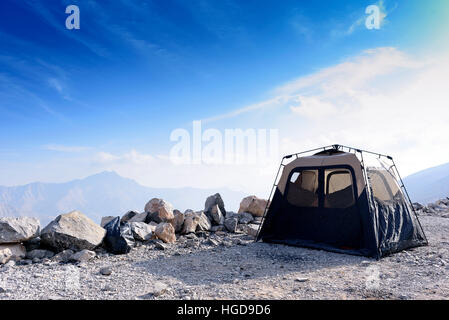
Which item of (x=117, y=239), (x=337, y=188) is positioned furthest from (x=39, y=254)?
(x=337, y=188)

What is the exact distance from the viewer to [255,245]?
996cm

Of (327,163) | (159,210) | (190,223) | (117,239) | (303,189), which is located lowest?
(117,239)

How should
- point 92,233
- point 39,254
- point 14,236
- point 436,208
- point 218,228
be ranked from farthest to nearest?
point 436,208, point 218,228, point 92,233, point 39,254, point 14,236

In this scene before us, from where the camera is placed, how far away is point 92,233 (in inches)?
350

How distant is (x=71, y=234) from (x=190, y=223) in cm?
393

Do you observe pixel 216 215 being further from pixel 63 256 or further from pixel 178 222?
pixel 63 256

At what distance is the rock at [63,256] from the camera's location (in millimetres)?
8000

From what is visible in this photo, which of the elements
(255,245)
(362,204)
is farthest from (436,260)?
(255,245)

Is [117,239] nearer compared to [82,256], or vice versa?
[82,256]

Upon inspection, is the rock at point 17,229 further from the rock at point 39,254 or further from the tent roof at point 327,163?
the tent roof at point 327,163

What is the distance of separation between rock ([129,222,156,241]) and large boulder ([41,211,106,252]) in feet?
3.31

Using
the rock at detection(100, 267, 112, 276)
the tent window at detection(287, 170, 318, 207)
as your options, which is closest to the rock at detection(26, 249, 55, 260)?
the rock at detection(100, 267, 112, 276)

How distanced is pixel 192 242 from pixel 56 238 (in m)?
3.89
